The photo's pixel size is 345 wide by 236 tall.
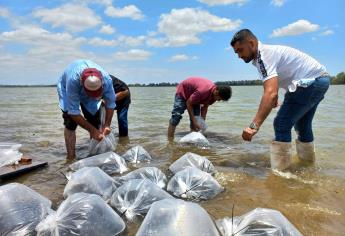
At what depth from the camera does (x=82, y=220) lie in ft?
7.90

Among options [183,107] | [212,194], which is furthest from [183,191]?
[183,107]

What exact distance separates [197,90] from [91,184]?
3.61 m

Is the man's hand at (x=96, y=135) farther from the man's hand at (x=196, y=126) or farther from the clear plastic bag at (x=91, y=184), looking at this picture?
the man's hand at (x=196, y=126)

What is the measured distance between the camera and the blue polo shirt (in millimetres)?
4570

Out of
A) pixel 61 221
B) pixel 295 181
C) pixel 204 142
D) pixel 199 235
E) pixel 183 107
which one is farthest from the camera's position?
pixel 183 107

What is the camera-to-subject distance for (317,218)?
293 cm

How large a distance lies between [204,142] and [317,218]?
11.1 ft

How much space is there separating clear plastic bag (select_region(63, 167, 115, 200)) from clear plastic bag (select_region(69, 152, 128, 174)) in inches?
37.9

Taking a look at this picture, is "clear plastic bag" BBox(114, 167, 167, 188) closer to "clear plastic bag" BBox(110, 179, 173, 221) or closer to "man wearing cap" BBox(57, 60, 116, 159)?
"clear plastic bag" BBox(110, 179, 173, 221)

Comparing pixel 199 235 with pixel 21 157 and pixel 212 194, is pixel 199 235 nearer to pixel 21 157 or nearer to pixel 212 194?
pixel 212 194

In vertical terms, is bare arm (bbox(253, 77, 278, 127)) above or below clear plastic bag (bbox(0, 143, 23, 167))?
above

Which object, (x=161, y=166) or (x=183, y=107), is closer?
(x=161, y=166)

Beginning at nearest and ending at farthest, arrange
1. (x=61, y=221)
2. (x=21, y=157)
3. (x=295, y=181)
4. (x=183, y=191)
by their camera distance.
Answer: (x=61, y=221), (x=183, y=191), (x=295, y=181), (x=21, y=157)

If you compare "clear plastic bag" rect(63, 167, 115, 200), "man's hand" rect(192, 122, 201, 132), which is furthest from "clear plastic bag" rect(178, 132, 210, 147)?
"clear plastic bag" rect(63, 167, 115, 200)
